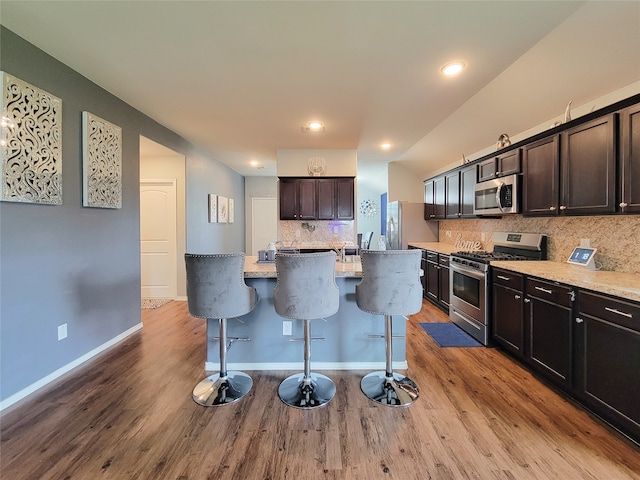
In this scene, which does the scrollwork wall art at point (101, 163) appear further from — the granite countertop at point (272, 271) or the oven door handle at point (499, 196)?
the oven door handle at point (499, 196)

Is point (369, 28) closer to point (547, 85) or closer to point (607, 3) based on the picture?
point (607, 3)

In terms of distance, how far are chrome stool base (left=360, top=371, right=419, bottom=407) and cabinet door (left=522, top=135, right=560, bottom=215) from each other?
6.56 ft

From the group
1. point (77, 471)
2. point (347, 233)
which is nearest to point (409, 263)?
point (77, 471)

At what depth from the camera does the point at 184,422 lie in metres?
1.93

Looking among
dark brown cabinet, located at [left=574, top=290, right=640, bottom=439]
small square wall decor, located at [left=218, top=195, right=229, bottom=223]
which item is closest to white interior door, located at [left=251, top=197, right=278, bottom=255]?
small square wall decor, located at [left=218, top=195, right=229, bottom=223]

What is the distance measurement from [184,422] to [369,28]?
9.41ft

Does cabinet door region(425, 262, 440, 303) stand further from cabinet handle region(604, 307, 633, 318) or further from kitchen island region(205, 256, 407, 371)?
cabinet handle region(604, 307, 633, 318)

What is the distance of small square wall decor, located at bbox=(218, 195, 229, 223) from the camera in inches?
240

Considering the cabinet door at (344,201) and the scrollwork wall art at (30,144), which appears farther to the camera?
the cabinet door at (344,201)

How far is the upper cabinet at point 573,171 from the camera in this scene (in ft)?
6.98

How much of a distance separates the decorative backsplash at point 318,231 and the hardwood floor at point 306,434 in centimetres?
299

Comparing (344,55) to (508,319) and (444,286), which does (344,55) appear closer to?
(508,319)

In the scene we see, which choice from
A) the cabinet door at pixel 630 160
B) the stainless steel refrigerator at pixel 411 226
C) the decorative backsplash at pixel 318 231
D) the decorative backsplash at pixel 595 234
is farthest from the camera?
the stainless steel refrigerator at pixel 411 226

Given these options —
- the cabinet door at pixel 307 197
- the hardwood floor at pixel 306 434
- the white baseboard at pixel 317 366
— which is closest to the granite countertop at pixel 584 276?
the hardwood floor at pixel 306 434
